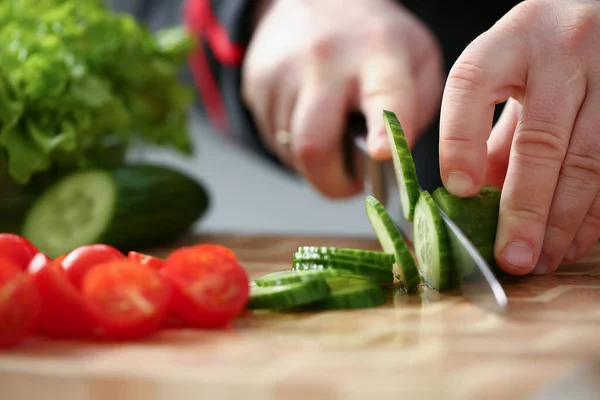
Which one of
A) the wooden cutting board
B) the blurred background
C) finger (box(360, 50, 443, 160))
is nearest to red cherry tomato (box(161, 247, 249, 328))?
the wooden cutting board

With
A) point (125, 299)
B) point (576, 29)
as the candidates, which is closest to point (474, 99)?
point (576, 29)

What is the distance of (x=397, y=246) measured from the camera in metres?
1.50

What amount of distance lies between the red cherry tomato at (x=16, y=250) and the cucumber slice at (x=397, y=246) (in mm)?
685

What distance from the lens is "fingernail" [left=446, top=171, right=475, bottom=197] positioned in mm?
1530

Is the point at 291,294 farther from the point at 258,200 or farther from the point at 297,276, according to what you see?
the point at 258,200

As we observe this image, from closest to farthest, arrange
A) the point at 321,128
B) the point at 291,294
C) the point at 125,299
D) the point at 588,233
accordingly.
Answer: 1. the point at 125,299
2. the point at 291,294
3. the point at 588,233
4. the point at 321,128

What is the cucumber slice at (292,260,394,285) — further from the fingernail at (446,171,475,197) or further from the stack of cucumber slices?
the fingernail at (446,171,475,197)

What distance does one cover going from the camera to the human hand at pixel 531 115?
1.51 meters

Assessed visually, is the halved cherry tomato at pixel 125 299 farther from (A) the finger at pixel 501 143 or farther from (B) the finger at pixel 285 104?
(B) the finger at pixel 285 104

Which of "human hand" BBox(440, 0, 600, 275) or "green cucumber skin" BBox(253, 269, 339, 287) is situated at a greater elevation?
"human hand" BBox(440, 0, 600, 275)

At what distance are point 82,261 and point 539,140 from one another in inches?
35.5

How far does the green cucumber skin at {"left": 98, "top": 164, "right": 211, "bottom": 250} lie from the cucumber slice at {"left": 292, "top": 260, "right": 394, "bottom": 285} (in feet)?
3.50

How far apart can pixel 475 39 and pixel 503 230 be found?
38 cm

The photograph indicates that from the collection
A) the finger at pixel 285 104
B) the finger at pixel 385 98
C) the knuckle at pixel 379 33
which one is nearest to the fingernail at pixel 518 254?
the finger at pixel 385 98
